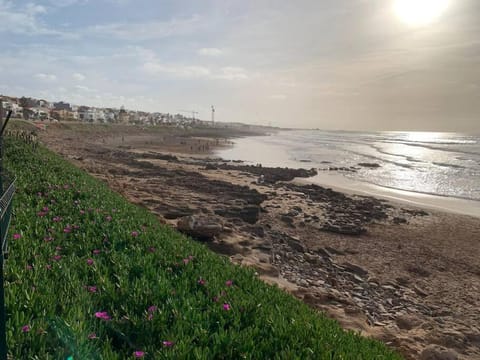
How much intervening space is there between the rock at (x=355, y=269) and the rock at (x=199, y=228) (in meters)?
3.72

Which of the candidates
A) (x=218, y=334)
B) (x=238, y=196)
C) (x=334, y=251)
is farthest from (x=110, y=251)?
(x=238, y=196)

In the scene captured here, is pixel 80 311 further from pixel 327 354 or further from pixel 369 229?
pixel 369 229

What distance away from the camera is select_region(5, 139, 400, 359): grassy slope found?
2.91 metres

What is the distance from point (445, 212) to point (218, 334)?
17553 mm

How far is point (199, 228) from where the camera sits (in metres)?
9.25

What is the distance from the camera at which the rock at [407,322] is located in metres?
6.44

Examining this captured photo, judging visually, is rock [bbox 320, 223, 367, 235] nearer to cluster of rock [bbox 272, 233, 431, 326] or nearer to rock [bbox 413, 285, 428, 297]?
cluster of rock [bbox 272, 233, 431, 326]

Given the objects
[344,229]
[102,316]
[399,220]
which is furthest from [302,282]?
[399,220]

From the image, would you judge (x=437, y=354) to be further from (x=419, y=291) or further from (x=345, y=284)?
(x=419, y=291)

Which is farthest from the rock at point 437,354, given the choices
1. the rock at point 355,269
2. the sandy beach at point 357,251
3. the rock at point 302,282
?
the rock at point 355,269

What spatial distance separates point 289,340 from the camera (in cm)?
327

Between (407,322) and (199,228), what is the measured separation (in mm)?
5378

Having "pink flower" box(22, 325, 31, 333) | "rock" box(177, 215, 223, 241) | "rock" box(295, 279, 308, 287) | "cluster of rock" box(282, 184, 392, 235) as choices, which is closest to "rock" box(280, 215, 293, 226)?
"cluster of rock" box(282, 184, 392, 235)

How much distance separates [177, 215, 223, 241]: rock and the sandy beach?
3 cm
